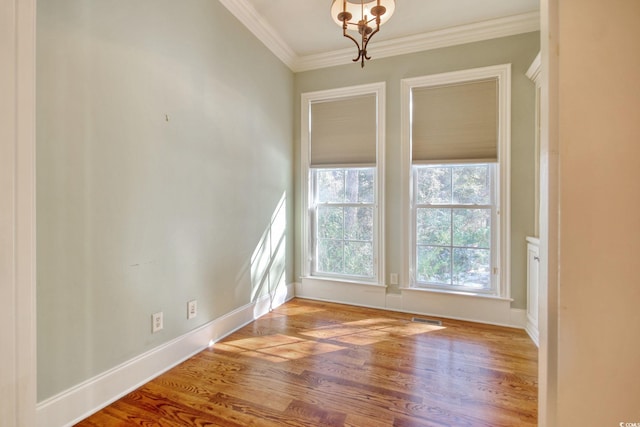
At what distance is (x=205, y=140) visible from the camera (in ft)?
7.32

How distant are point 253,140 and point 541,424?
2718mm

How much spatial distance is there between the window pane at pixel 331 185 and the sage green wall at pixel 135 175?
101 centimetres

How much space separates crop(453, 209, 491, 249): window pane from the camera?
9.47 ft

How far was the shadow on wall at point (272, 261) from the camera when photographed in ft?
9.48

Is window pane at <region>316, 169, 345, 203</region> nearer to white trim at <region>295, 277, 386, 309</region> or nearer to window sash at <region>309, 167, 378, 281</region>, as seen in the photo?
window sash at <region>309, 167, 378, 281</region>

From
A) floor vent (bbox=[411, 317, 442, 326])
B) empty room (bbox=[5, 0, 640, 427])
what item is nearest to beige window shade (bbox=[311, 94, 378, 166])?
empty room (bbox=[5, 0, 640, 427])

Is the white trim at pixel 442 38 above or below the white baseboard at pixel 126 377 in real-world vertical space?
above

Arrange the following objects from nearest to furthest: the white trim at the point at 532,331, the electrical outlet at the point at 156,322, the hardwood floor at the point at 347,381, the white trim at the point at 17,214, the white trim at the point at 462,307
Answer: the white trim at the point at 17,214, the hardwood floor at the point at 347,381, the electrical outlet at the point at 156,322, the white trim at the point at 532,331, the white trim at the point at 462,307

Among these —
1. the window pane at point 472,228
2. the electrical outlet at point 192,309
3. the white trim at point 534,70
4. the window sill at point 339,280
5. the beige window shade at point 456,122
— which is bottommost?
the window sill at point 339,280

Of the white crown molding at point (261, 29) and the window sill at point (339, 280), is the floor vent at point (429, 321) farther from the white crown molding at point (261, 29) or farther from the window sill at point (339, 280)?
the white crown molding at point (261, 29)

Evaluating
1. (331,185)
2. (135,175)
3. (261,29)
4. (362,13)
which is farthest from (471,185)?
(135,175)

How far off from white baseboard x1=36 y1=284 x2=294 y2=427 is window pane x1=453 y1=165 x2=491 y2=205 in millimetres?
2481

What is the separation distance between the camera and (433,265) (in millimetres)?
3057

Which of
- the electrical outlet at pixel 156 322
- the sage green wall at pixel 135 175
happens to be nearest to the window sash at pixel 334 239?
the sage green wall at pixel 135 175
